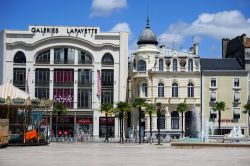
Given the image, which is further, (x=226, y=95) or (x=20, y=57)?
(x=20, y=57)

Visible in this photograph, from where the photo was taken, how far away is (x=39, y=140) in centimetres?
6500

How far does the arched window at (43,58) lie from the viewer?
96312 millimetres

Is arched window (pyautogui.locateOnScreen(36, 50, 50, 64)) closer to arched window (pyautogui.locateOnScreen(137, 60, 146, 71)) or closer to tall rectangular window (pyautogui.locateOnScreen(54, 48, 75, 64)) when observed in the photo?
tall rectangular window (pyautogui.locateOnScreen(54, 48, 75, 64))

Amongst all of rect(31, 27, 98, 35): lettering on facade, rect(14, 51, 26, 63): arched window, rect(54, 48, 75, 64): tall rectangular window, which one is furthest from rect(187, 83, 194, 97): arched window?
rect(14, 51, 26, 63): arched window

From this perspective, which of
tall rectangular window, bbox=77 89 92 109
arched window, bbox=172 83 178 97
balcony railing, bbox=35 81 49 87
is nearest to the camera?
arched window, bbox=172 83 178 97

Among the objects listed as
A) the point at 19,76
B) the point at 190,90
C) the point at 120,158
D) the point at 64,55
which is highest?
the point at 64,55

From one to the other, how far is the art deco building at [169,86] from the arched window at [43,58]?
1475cm

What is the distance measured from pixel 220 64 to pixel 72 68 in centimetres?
2486

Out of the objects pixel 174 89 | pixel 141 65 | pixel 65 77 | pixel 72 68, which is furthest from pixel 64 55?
pixel 174 89

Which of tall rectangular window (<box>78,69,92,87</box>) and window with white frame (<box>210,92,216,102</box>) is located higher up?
tall rectangular window (<box>78,69,92,87</box>)

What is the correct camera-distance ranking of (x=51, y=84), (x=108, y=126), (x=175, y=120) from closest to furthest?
(x=175, y=120), (x=108, y=126), (x=51, y=84)

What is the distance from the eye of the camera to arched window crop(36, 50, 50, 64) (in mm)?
96312

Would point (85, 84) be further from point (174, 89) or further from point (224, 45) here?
point (224, 45)

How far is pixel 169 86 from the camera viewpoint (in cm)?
9194
